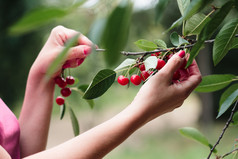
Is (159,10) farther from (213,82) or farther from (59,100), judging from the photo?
(59,100)

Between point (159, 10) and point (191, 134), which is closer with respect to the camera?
point (159, 10)

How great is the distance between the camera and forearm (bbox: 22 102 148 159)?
0.58 metres

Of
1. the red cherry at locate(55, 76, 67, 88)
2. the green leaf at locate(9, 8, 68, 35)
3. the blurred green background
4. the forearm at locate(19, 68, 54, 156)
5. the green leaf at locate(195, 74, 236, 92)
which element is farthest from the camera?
the blurred green background

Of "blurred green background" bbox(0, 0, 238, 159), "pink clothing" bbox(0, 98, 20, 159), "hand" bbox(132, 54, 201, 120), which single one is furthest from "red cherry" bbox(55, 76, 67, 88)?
"blurred green background" bbox(0, 0, 238, 159)

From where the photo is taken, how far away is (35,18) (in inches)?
7.4

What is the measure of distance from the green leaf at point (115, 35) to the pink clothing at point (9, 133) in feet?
2.64

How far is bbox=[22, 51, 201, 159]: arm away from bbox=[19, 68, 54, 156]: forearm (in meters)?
0.39

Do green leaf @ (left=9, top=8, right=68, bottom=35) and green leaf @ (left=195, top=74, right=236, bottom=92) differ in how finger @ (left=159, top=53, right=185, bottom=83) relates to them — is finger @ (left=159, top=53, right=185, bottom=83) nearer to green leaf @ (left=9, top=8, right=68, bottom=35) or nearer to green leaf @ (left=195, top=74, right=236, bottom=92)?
green leaf @ (left=195, top=74, right=236, bottom=92)

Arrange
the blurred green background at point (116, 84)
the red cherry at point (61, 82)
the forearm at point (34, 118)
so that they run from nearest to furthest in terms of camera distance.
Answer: the red cherry at point (61, 82) → the forearm at point (34, 118) → the blurred green background at point (116, 84)

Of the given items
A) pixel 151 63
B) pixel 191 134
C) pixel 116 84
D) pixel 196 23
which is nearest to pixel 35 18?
pixel 151 63

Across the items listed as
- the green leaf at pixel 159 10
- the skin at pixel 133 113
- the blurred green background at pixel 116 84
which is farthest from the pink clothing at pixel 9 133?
the blurred green background at pixel 116 84

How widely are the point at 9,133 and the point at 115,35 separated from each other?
830mm

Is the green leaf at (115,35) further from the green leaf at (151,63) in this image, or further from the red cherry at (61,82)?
the red cherry at (61,82)

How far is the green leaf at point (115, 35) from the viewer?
21 centimetres
